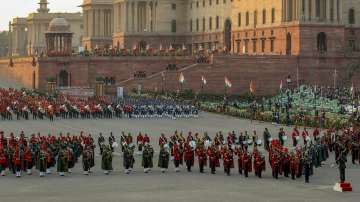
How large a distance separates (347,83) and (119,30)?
4211 centimetres

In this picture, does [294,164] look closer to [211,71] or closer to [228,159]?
[228,159]

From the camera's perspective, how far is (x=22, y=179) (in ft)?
138

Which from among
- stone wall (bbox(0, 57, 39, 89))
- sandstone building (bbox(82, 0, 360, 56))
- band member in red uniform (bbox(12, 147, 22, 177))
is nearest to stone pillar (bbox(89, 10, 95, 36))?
sandstone building (bbox(82, 0, 360, 56))

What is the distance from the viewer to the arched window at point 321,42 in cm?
11025

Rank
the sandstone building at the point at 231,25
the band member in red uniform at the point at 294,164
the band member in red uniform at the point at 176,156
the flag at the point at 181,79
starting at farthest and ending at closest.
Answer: the sandstone building at the point at 231,25 → the flag at the point at 181,79 → the band member in red uniform at the point at 176,156 → the band member in red uniform at the point at 294,164

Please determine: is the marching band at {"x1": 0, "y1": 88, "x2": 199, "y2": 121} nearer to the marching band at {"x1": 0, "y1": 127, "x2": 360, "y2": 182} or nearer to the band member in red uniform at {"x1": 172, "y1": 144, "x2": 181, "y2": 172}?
the marching band at {"x1": 0, "y1": 127, "x2": 360, "y2": 182}

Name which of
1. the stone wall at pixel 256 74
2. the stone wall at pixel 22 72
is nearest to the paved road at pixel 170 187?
the stone wall at pixel 256 74

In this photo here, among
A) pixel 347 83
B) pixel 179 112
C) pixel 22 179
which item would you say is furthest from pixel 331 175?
pixel 347 83

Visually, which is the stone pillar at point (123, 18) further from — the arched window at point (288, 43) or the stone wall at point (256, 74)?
the arched window at point (288, 43)

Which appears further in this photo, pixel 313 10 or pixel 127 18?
pixel 127 18

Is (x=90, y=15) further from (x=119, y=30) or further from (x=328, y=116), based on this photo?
(x=328, y=116)

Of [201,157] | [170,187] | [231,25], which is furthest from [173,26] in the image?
[170,187]

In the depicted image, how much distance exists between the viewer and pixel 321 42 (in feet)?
364

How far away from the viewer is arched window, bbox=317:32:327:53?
110 m
